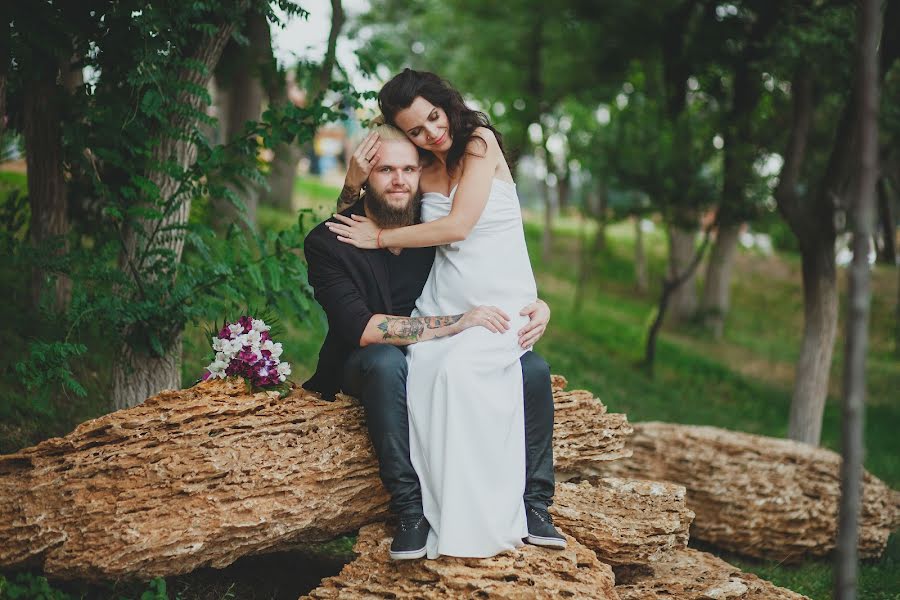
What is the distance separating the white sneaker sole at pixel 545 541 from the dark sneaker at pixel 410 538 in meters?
0.53

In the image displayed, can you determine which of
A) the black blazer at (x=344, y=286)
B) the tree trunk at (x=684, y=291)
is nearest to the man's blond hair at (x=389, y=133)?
the black blazer at (x=344, y=286)

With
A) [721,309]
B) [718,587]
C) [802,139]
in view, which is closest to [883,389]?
[721,309]

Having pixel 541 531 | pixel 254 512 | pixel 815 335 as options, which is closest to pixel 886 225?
pixel 815 335

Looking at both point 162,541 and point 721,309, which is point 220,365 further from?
point 721,309

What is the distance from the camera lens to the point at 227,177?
5938 mm

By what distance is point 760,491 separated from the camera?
23.1 ft

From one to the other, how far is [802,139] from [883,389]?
26.4 ft

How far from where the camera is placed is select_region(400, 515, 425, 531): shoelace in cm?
452

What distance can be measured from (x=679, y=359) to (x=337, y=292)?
11846 millimetres

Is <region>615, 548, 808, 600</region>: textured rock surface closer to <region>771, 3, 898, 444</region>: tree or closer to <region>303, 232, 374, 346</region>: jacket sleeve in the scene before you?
<region>303, 232, 374, 346</region>: jacket sleeve

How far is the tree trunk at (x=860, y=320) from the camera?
3.21 meters

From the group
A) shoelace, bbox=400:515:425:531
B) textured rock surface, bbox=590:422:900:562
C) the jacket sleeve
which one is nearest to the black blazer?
the jacket sleeve

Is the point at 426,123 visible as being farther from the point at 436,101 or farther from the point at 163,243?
the point at 163,243

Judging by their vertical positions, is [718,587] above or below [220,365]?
below
